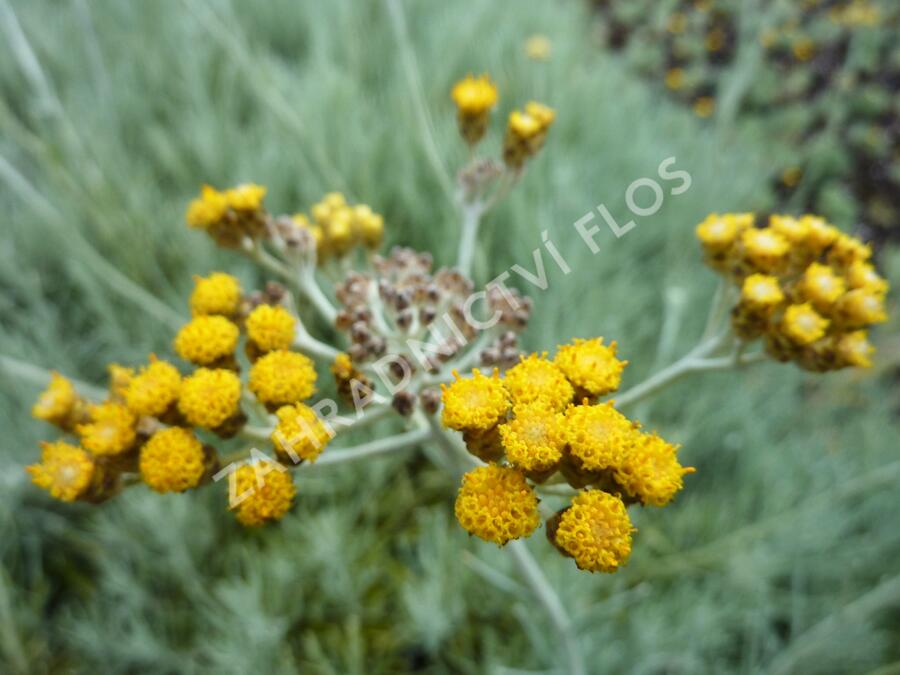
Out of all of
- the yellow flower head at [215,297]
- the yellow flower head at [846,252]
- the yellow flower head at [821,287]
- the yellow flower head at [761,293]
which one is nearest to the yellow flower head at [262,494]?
the yellow flower head at [215,297]

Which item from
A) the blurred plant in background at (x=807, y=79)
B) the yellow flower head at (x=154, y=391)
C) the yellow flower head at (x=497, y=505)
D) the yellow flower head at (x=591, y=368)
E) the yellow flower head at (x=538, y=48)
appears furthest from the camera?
the blurred plant in background at (x=807, y=79)

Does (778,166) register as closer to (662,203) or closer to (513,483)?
(662,203)

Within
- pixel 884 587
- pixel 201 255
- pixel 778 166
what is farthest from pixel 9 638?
pixel 778 166

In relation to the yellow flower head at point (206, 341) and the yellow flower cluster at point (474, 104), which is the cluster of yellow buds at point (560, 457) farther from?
the yellow flower cluster at point (474, 104)

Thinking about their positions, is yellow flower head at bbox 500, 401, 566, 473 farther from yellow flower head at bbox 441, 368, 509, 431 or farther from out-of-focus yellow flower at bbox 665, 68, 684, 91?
out-of-focus yellow flower at bbox 665, 68, 684, 91

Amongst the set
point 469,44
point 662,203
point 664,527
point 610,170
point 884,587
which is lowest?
point 884,587

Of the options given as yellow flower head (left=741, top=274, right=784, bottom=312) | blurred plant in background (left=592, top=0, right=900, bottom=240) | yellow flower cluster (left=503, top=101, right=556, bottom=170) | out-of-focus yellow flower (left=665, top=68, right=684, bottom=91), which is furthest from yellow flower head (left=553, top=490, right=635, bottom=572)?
out-of-focus yellow flower (left=665, top=68, right=684, bottom=91)
